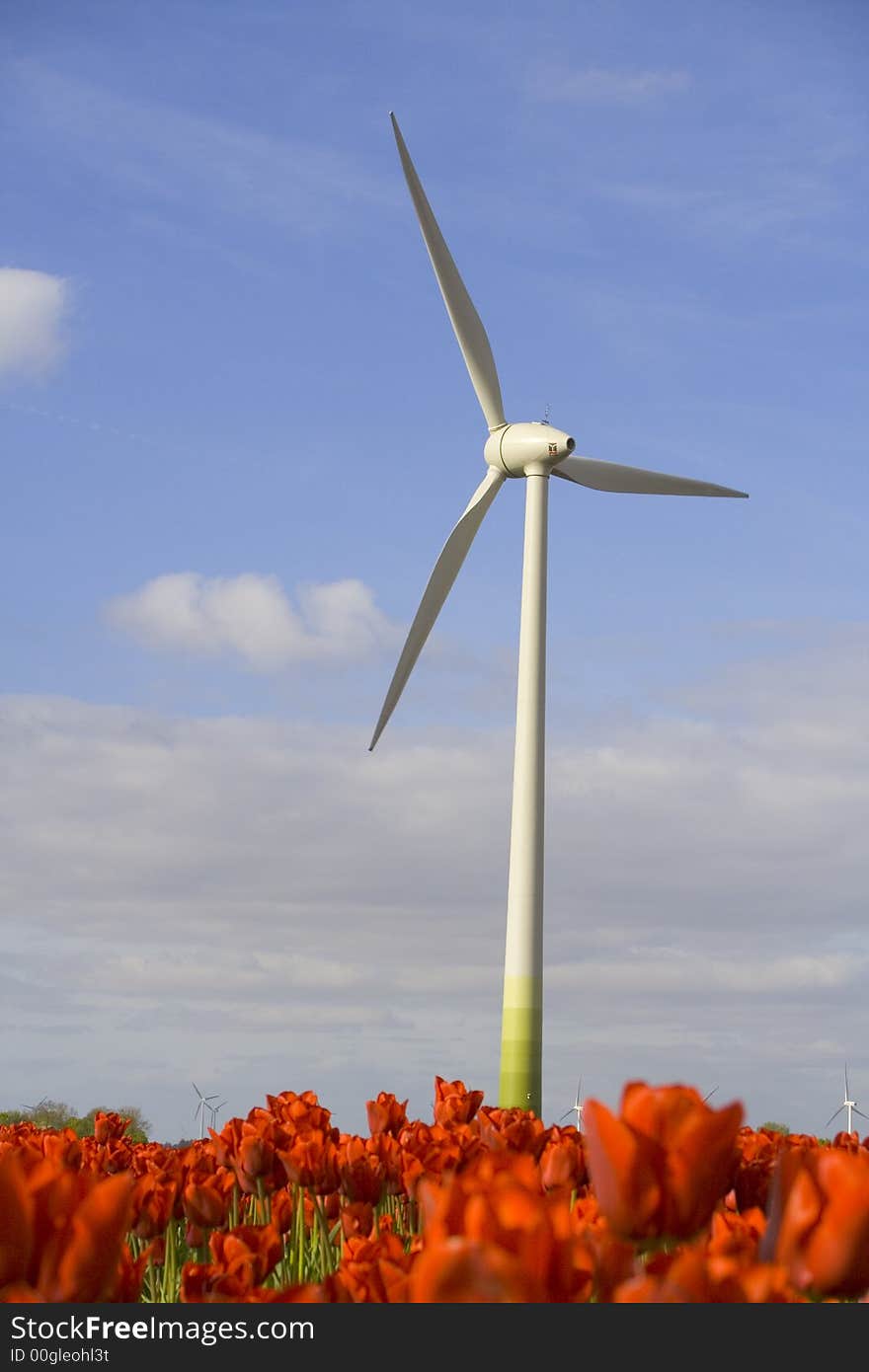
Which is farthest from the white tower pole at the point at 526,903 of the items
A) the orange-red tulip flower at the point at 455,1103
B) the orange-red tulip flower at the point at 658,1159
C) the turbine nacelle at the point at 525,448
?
the orange-red tulip flower at the point at 658,1159

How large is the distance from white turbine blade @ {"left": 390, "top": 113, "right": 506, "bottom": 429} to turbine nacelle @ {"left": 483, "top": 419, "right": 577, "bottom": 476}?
2.35 ft

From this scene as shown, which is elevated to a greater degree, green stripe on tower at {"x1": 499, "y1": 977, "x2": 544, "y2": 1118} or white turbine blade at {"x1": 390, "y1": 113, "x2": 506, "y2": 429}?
white turbine blade at {"x1": 390, "y1": 113, "x2": 506, "y2": 429}

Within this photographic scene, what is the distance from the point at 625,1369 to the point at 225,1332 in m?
0.91

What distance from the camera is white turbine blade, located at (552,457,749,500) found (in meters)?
31.7

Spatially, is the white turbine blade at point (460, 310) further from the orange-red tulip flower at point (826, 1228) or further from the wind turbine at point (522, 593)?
the orange-red tulip flower at point (826, 1228)

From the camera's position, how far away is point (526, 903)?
1019 inches

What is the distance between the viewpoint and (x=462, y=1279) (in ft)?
8.13

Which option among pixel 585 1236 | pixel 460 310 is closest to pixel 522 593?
pixel 460 310

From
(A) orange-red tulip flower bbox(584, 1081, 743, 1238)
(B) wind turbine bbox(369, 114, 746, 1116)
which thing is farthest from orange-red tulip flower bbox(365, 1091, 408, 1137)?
(B) wind turbine bbox(369, 114, 746, 1116)

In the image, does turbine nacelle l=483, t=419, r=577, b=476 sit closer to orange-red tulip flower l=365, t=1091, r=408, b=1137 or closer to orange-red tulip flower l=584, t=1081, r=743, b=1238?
orange-red tulip flower l=365, t=1091, r=408, b=1137

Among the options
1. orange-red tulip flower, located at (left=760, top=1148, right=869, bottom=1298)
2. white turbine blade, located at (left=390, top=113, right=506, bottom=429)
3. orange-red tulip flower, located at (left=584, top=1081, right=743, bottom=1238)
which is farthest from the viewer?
white turbine blade, located at (left=390, top=113, right=506, bottom=429)

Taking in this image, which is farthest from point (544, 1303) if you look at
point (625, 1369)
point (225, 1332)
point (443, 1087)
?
point (443, 1087)

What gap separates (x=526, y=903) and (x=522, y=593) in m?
5.90

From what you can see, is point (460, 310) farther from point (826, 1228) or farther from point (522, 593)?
point (826, 1228)
